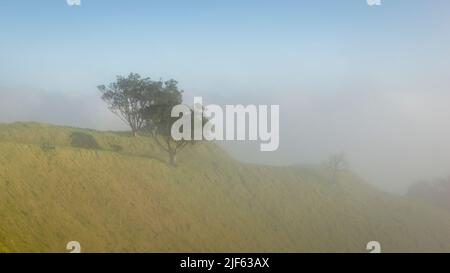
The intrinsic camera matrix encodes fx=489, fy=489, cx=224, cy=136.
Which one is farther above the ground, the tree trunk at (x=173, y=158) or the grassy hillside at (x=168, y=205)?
the tree trunk at (x=173, y=158)

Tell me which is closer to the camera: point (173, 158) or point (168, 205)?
point (168, 205)

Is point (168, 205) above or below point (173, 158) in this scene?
below

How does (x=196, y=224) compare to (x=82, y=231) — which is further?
(x=196, y=224)

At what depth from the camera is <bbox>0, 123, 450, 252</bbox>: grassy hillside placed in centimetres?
2848

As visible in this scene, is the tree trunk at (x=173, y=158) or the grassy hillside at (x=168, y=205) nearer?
the grassy hillside at (x=168, y=205)

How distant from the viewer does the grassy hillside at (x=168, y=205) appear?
28.5 m

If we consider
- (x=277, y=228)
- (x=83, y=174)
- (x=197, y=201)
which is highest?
(x=83, y=174)

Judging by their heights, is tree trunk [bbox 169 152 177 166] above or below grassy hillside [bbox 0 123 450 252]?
above

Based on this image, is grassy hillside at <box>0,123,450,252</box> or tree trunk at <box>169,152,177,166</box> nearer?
grassy hillside at <box>0,123,450,252</box>

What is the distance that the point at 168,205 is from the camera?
35875mm
